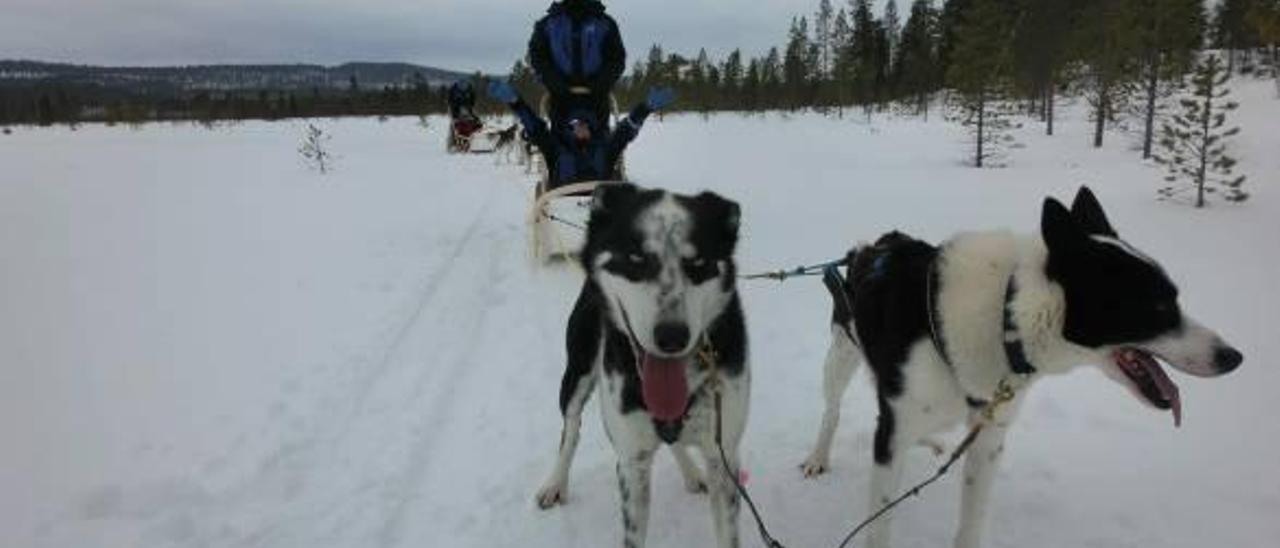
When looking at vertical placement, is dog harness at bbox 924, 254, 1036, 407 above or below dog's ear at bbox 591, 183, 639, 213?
below

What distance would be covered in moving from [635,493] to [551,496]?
27.9 inches

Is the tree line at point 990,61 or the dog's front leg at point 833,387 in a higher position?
the tree line at point 990,61

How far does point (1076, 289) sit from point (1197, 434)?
211cm

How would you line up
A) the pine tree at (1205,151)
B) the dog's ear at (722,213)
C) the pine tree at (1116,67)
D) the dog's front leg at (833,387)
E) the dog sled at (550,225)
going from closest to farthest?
the dog's ear at (722,213)
the dog's front leg at (833,387)
the dog sled at (550,225)
the pine tree at (1205,151)
the pine tree at (1116,67)

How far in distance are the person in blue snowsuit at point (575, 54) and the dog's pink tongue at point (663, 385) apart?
4.82m

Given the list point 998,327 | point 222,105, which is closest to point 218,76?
point 222,105

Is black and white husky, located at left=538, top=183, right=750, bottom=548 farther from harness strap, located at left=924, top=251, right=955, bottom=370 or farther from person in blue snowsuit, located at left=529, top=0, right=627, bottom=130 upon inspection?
person in blue snowsuit, located at left=529, top=0, right=627, bottom=130

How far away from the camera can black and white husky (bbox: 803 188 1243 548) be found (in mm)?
2182

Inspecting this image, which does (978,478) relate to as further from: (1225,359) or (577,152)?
(577,152)

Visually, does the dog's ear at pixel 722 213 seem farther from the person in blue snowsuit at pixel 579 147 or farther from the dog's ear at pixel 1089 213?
the person in blue snowsuit at pixel 579 147

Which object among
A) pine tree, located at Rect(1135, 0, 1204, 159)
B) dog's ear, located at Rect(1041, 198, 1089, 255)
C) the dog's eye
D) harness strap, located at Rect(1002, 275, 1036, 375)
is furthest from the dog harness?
pine tree, located at Rect(1135, 0, 1204, 159)

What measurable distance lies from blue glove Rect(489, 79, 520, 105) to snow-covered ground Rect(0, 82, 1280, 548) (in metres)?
1.40

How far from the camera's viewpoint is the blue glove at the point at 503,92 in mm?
6148

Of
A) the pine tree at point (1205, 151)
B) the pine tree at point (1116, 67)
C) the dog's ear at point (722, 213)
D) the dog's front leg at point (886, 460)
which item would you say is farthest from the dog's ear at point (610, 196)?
the pine tree at point (1116, 67)
